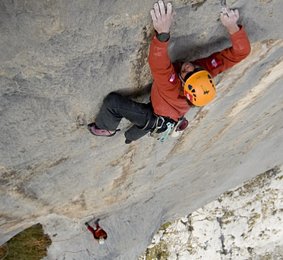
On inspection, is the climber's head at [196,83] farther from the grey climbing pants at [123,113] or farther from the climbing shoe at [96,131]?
the climbing shoe at [96,131]

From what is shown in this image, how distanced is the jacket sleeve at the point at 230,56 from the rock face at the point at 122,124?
12 centimetres

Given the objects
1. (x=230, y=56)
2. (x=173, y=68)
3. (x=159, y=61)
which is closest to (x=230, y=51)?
(x=230, y=56)

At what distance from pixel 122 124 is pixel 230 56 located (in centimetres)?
136

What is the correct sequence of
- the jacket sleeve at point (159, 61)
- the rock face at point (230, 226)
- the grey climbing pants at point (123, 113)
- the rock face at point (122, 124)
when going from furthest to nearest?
the rock face at point (230, 226), the grey climbing pants at point (123, 113), the jacket sleeve at point (159, 61), the rock face at point (122, 124)

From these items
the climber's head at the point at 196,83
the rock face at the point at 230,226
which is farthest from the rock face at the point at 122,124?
the rock face at the point at 230,226

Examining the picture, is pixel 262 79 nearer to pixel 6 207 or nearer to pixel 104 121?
pixel 104 121

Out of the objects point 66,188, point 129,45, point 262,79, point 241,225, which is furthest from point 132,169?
point 241,225

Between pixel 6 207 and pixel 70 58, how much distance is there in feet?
8.33

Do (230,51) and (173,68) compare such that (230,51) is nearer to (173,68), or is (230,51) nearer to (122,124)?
(173,68)

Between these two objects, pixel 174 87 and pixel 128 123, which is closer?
pixel 174 87

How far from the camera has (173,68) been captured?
13.3 feet

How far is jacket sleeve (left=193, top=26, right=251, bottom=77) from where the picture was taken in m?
4.00

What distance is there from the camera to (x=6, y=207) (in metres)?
5.49

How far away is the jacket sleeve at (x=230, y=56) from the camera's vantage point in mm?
4002
